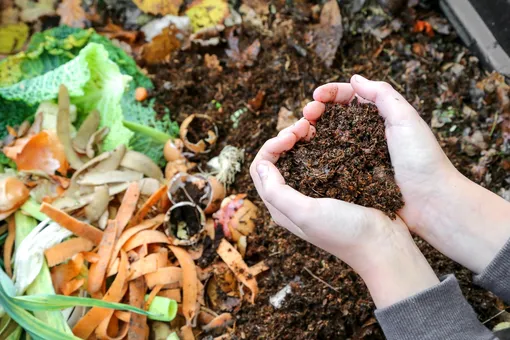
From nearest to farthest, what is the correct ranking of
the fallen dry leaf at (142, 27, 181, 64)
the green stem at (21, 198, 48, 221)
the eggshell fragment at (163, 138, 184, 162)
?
the green stem at (21, 198, 48, 221), the eggshell fragment at (163, 138, 184, 162), the fallen dry leaf at (142, 27, 181, 64)

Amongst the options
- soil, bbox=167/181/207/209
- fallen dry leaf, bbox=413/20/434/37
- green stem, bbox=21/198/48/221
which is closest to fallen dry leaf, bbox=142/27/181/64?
soil, bbox=167/181/207/209

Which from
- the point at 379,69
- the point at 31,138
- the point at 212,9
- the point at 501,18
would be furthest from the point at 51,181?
the point at 501,18

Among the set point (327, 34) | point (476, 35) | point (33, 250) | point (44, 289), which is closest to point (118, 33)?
point (327, 34)

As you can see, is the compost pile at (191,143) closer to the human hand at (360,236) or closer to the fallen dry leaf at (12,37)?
the fallen dry leaf at (12,37)

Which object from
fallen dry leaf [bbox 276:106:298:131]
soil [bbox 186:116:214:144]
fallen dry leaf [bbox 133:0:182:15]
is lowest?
soil [bbox 186:116:214:144]

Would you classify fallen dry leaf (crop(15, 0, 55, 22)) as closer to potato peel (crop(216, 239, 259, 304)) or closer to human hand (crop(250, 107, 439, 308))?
potato peel (crop(216, 239, 259, 304))

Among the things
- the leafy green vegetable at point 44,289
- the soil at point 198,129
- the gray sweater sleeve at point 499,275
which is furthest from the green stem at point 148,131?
the gray sweater sleeve at point 499,275
